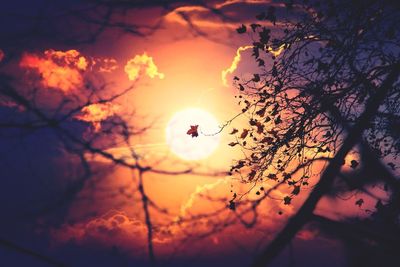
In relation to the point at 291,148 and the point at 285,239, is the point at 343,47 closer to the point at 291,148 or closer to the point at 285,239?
the point at 291,148

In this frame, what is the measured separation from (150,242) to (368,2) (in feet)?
21.1

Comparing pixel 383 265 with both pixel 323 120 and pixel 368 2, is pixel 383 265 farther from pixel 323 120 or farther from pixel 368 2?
pixel 368 2

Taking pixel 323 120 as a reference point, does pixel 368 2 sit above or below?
above

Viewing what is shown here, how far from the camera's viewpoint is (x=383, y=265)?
7.36 meters

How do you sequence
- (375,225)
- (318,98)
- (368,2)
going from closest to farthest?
(368,2) → (318,98) → (375,225)

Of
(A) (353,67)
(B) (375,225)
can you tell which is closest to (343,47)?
(A) (353,67)

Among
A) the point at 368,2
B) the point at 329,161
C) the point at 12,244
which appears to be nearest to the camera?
the point at 368,2

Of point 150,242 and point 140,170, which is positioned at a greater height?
point 140,170

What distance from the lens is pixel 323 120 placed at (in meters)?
5.39

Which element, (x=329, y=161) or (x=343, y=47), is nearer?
(x=343, y=47)

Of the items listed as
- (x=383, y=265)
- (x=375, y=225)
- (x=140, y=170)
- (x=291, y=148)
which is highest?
(x=140, y=170)

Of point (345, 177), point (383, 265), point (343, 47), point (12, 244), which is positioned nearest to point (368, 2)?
point (343, 47)

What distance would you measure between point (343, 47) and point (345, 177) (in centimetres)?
322

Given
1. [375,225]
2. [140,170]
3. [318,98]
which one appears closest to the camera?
[318,98]
